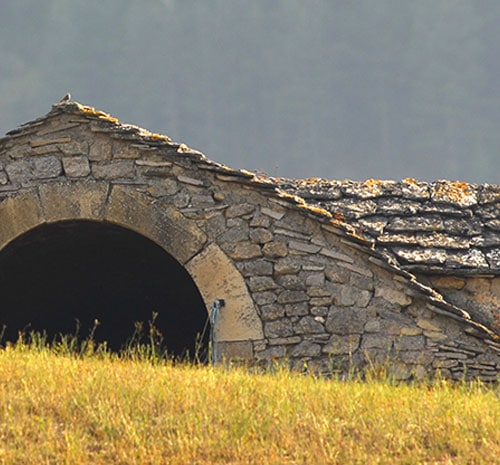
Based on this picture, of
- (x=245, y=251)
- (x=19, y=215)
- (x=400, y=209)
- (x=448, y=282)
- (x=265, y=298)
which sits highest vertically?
(x=400, y=209)

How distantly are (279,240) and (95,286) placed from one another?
3.96 m

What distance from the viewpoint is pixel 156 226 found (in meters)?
10.6

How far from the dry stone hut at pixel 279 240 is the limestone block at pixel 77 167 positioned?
0.04 ft

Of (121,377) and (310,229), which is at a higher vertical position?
(310,229)

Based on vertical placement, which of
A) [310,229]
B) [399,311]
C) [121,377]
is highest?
[310,229]

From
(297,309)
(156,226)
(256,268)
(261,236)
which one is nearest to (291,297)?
(297,309)

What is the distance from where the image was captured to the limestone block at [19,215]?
10875 millimetres

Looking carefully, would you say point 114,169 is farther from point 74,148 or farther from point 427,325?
point 427,325

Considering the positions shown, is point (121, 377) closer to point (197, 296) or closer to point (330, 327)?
point (330, 327)

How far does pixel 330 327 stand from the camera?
10156 millimetres

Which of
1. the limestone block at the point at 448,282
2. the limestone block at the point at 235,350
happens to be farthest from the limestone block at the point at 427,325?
the limestone block at the point at 235,350

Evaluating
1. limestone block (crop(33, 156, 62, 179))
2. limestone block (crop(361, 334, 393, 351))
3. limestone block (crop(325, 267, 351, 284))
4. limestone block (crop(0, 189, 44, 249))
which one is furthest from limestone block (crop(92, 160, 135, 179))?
limestone block (crop(361, 334, 393, 351))

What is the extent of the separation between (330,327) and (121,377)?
2579 millimetres

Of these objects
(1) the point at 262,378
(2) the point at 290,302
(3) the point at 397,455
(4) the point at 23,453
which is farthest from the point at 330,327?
(4) the point at 23,453
